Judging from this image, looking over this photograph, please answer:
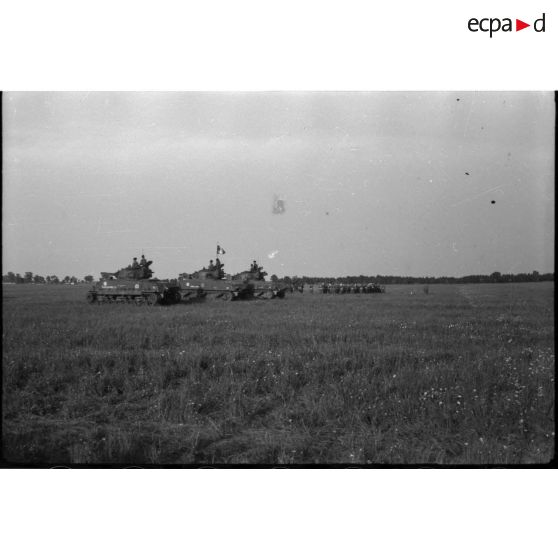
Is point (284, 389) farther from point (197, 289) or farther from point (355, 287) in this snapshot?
point (197, 289)

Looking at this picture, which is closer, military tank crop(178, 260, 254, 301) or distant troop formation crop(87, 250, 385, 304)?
distant troop formation crop(87, 250, 385, 304)

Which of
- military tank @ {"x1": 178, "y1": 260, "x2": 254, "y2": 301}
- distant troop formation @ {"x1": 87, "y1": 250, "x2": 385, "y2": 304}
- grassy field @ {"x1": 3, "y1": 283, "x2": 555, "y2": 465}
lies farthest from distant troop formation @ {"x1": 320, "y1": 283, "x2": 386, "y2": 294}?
military tank @ {"x1": 178, "y1": 260, "x2": 254, "y2": 301}

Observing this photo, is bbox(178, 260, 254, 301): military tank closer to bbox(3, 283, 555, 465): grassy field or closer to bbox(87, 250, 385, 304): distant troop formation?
bbox(87, 250, 385, 304): distant troop formation

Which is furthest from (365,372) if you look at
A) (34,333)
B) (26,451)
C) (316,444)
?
(34,333)

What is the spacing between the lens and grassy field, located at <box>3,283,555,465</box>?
11.8 feet

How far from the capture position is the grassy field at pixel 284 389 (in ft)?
11.8

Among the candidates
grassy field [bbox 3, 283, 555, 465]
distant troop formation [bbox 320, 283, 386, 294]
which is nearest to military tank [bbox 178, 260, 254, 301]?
distant troop formation [bbox 320, 283, 386, 294]

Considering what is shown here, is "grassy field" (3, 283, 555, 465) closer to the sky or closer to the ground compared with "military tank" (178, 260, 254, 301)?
closer to the ground

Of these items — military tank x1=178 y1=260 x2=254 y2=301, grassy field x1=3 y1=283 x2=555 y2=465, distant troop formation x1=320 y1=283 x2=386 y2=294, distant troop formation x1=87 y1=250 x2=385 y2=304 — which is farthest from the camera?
military tank x1=178 y1=260 x2=254 y2=301

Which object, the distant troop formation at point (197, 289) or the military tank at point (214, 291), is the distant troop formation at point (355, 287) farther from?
the military tank at point (214, 291)

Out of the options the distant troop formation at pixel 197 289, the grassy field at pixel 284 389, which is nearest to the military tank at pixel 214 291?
the distant troop formation at pixel 197 289

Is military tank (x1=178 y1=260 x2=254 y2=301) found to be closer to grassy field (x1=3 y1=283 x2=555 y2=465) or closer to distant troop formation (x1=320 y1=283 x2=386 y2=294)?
distant troop formation (x1=320 y1=283 x2=386 y2=294)

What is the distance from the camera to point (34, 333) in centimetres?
462

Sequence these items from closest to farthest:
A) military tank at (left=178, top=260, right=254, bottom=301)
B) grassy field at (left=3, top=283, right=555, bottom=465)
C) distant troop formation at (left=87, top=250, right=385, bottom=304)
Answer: grassy field at (left=3, top=283, right=555, bottom=465), distant troop formation at (left=87, top=250, right=385, bottom=304), military tank at (left=178, top=260, right=254, bottom=301)
